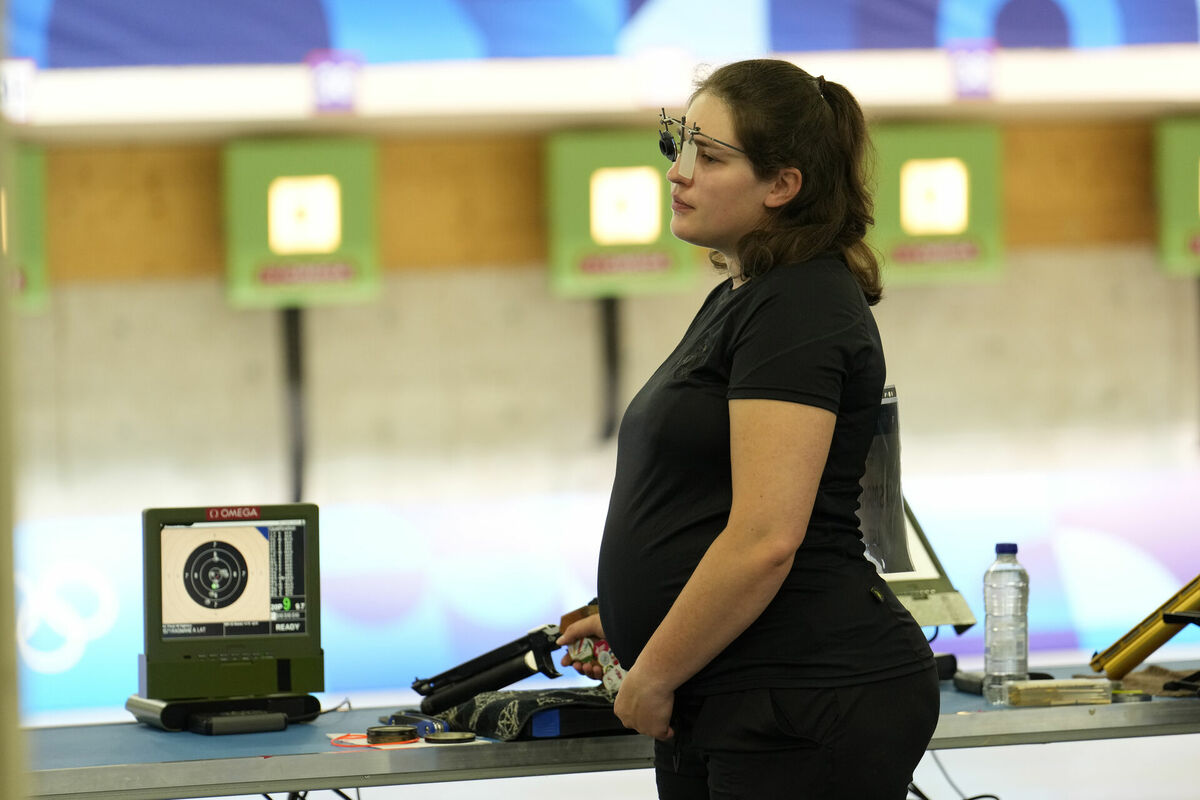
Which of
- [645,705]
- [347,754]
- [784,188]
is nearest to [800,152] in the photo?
[784,188]

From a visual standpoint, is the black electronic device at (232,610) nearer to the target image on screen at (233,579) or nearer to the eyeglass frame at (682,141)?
the target image on screen at (233,579)

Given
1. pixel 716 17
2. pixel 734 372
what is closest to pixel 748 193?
pixel 734 372

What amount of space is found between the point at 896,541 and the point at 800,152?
2.56 feet

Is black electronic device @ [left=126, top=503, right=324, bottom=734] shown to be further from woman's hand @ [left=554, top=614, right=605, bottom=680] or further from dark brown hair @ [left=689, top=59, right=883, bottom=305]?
dark brown hair @ [left=689, top=59, right=883, bottom=305]

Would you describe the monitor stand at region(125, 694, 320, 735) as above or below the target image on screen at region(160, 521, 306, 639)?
below

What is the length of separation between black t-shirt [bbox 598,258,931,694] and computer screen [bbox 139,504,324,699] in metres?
0.78

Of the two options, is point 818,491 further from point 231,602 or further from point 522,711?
point 231,602

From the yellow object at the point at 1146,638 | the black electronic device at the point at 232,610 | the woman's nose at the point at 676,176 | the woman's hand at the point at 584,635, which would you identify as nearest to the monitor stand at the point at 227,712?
the black electronic device at the point at 232,610

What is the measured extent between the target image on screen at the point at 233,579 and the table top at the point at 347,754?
0.15 meters

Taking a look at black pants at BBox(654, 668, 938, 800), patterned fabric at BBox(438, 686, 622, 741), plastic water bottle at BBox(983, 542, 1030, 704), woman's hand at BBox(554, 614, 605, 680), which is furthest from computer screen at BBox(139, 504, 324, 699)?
plastic water bottle at BBox(983, 542, 1030, 704)

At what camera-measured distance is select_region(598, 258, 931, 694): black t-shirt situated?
→ 3.67ft

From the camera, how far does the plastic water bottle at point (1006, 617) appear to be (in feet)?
6.33

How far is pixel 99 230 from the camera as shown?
4047 millimetres

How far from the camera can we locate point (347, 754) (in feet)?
5.14
